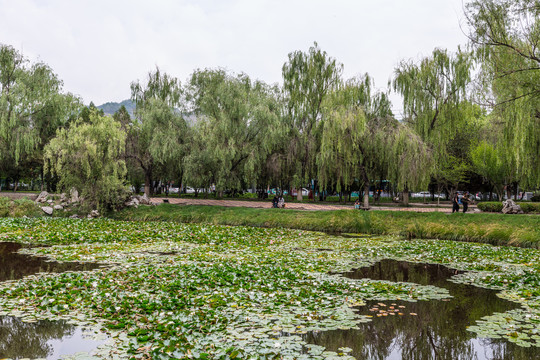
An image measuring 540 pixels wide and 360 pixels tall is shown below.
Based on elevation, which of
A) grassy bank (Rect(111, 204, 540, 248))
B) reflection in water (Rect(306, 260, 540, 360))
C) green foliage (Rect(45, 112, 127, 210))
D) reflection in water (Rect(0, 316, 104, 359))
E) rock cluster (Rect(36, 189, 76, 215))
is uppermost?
green foliage (Rect(45, 112, 127, 210))

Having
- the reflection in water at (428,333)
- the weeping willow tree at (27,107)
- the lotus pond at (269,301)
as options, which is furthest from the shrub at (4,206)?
the reflection in water at (428,333)

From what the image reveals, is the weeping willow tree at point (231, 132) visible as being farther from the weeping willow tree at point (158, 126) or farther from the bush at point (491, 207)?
the bush at point (491, 207)

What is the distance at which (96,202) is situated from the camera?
1111 inches

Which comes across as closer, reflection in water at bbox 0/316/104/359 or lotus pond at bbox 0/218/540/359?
reflection in water at bbox 0/316/104/359

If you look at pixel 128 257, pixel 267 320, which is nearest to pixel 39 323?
pixel 267 320

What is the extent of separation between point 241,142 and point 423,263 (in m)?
22.2

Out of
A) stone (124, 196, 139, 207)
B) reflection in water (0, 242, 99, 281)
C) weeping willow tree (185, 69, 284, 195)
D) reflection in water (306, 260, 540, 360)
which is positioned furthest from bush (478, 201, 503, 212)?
reflection in water (0, 242, 99, 281)

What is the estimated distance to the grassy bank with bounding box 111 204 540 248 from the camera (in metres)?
19.6

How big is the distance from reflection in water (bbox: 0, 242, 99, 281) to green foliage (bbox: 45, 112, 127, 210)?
45.9 ft

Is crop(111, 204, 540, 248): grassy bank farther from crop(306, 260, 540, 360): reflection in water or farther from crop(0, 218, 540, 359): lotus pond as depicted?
crop(306, 260, 540, 360): reflection in water

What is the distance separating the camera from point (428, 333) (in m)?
6.81

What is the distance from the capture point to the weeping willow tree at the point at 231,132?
3178 centimetres

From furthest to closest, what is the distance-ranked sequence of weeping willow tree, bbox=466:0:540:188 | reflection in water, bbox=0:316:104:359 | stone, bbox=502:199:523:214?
stone, bbox=502:199:523:214, weeping willow tree, bbox=466:0:540:188, reflection in water, bbox=0:316:104:359

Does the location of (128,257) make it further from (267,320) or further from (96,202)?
(96,202)
